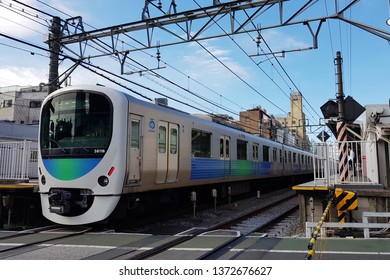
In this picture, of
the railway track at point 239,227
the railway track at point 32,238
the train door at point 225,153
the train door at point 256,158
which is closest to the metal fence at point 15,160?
the railway track at point 32,238

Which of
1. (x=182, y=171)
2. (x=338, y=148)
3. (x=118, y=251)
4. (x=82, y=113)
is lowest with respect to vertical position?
(x=118, y=251)

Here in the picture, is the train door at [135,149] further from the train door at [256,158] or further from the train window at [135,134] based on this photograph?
the train door at [256,158]

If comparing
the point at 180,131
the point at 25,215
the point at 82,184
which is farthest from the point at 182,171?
the point at 25,215

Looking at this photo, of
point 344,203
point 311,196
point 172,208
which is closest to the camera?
point 344,203

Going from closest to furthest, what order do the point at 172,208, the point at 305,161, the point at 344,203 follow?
1. the point at 344,203
2. the point at 172,208
3. the point at 305,161

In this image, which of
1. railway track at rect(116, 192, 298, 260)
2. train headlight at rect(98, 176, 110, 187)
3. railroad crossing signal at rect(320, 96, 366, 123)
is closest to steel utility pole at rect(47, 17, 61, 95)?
train headlight at rect(98, 176, 110, 187)

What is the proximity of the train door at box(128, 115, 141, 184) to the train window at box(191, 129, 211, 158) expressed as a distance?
2934mm

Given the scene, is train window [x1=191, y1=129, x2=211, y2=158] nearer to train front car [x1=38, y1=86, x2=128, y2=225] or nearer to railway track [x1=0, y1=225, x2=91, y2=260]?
train front car [x1=38, y1=86, x2=128, y2=225]

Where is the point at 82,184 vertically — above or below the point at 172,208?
above

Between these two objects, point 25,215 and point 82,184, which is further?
point 25,215

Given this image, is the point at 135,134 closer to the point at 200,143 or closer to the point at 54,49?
the point at 200,143

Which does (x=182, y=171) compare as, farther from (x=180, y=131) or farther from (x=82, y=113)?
(x=82, y=113)

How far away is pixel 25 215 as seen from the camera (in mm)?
8594
